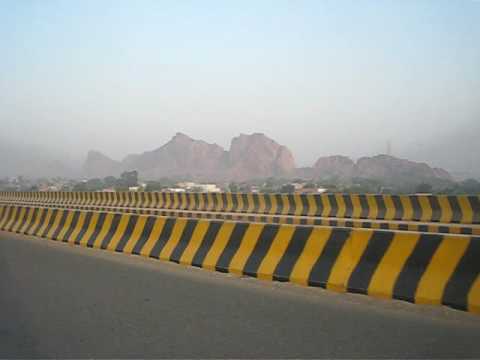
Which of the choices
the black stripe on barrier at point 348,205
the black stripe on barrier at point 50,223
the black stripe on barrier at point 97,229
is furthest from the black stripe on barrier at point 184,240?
the black stripe on barrier at point 348,205

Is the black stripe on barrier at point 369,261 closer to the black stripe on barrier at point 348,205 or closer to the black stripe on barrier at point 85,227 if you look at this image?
the black stripe on barrier at point 85,227

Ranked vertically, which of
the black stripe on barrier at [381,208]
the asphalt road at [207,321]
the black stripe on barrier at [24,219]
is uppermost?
the asphalt road at [207,321]

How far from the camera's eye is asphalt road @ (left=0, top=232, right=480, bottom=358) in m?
4.49

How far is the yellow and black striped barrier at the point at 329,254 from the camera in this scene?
225 inches

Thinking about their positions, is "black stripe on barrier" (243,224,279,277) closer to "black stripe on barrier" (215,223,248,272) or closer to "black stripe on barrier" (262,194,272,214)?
"black stripe on barrier" (215,223,248,272)

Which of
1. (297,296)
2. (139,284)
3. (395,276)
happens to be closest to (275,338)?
(297,296)

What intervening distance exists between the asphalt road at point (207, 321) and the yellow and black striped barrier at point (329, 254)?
0.64 feet

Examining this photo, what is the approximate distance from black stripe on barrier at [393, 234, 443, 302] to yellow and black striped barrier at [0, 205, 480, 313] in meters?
0.01

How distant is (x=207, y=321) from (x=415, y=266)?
255 centimetres

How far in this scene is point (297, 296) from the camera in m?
6.37

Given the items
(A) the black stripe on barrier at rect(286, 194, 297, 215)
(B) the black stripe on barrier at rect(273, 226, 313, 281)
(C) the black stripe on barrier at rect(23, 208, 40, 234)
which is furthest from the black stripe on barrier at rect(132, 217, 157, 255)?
(A) the black stripe on barrier at rect(286, 194, 297, 215)

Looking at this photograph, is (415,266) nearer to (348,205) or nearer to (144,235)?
(144,235)

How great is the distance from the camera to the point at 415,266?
6004 millimetres

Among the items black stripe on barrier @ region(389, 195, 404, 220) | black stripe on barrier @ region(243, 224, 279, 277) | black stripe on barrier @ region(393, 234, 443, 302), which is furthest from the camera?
black stripe on barrier @ region(389, 195, 404, 220)
